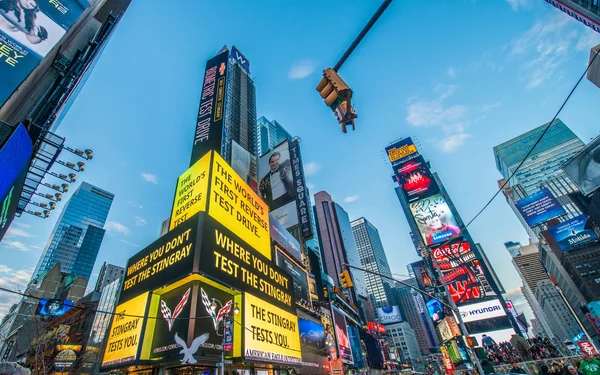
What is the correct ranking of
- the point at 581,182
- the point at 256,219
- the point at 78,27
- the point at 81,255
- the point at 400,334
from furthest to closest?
the point at 81,255, the point at 400,334, the point at 581,182, the point at 78,27, the point at 256,219

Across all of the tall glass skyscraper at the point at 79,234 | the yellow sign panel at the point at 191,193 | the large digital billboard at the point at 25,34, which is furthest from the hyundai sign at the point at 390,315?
the tall glass skyscraper at the point at 79,234

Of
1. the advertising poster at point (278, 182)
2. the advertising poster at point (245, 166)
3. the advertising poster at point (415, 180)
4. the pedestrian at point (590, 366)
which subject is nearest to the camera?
the pedestrian at point (590, 366)

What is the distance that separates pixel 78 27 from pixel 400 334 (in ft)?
602

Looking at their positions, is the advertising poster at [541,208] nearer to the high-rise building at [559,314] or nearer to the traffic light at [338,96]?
the traffic light at [338,96]

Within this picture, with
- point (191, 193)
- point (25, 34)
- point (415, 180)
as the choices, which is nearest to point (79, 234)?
point (415, 180)

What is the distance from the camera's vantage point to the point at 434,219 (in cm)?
5512

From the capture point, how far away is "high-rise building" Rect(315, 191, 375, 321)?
143 metres

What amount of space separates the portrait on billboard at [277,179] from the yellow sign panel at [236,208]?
13.4m

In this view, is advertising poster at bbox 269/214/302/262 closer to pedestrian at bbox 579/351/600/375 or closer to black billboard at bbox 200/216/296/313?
black billboard at bbox 200/216/296/313

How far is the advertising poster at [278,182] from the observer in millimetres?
32531

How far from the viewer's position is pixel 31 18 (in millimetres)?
14852

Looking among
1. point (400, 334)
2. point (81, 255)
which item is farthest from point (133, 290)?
point (81, 255)

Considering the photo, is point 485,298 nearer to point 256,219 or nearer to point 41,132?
point 256,219

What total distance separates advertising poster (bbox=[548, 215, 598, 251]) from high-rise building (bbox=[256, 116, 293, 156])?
111 metres
